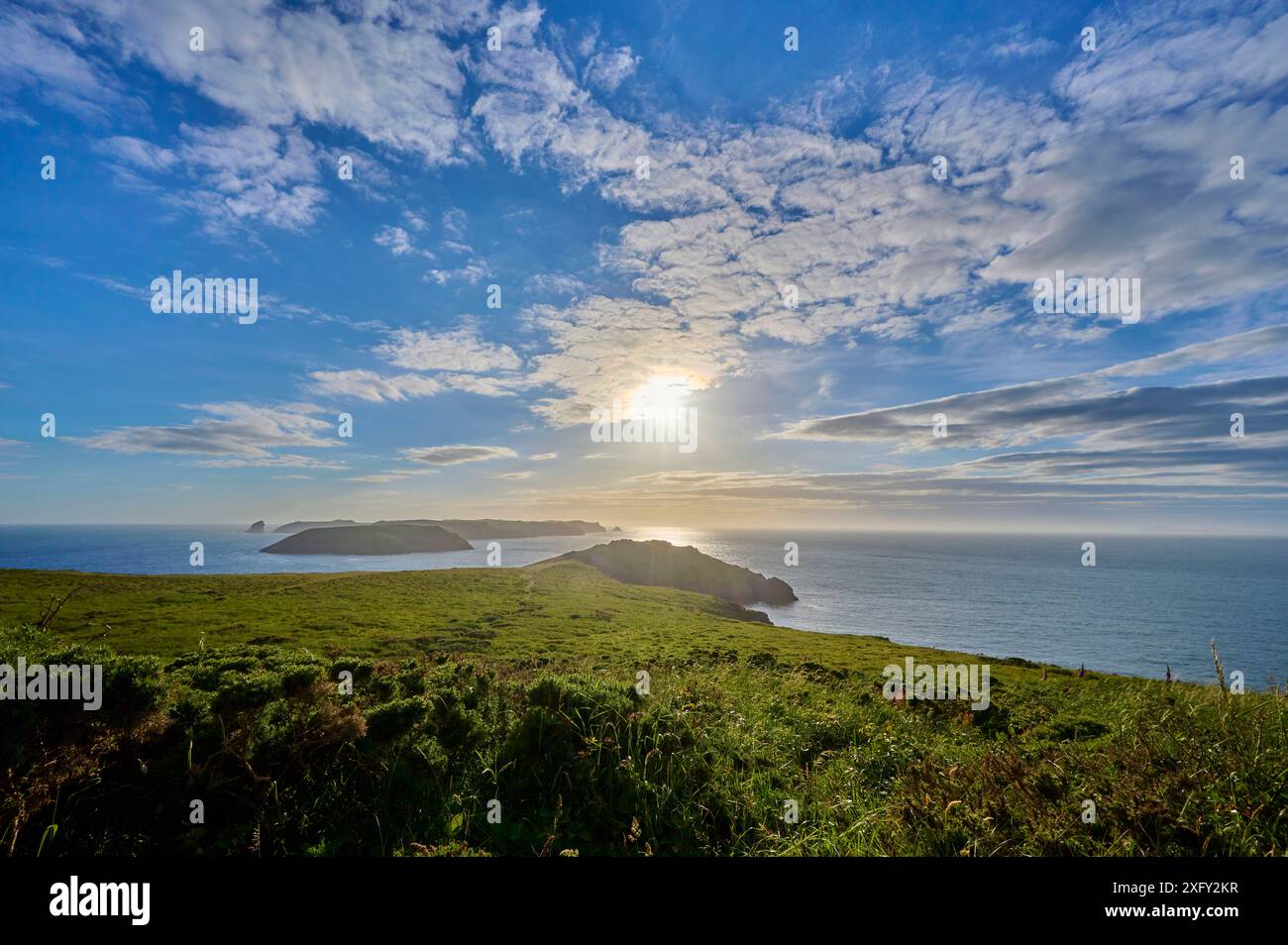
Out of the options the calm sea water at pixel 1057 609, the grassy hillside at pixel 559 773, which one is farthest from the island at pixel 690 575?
the grassy hillside at pixel 559 773

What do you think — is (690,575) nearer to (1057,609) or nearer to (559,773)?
(1057,609)

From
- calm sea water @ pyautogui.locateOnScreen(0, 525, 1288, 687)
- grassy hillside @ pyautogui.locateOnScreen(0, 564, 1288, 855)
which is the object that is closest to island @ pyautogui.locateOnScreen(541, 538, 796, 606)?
calm sea water @ pyautogui.locateOnScreen(0, 525, 1288, 687)

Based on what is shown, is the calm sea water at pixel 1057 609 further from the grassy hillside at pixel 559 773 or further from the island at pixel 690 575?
the grassy hillside at pixel 559 773

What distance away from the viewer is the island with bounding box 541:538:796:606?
371 feet

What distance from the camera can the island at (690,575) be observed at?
113 meters

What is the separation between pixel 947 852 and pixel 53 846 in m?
8.73

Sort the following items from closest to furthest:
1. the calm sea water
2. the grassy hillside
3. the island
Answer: the grassy hillside, the calm sea water, the island

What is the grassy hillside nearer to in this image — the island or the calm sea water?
the calm sea water

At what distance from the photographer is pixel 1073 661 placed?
64.8m

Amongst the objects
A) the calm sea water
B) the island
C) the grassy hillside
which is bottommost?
the calm sea water

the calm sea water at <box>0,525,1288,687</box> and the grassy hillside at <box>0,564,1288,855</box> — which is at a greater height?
the grassy hillside at <box>0,564,1288,855</box>

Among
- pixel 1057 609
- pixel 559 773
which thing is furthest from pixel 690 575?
pixel 559 773
